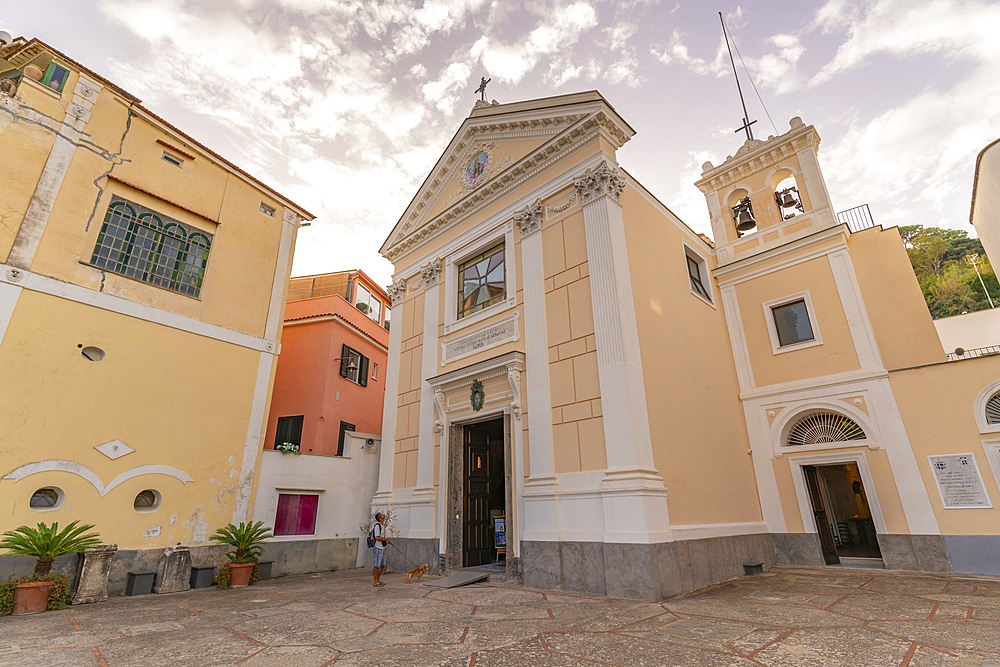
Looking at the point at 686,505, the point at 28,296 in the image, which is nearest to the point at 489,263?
the point at 686,505

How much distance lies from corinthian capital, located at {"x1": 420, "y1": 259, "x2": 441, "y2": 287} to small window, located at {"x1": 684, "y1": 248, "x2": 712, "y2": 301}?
19.8 ft

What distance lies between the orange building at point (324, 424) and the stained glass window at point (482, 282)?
4851 millimetres

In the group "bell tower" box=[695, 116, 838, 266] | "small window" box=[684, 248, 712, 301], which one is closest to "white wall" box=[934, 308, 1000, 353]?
"bell tower" box=[695, 116, 838, 266]

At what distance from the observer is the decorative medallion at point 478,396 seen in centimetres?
957

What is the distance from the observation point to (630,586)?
658cm

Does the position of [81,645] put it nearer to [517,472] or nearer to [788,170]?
[517,472]

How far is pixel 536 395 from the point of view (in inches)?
339

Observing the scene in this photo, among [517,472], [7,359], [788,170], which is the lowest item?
[517,472]

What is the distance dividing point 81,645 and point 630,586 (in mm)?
6311

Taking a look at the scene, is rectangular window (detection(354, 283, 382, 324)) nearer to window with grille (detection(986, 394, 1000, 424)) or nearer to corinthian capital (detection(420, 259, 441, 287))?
corinthian capital (detection(420, 259, 441, 287))

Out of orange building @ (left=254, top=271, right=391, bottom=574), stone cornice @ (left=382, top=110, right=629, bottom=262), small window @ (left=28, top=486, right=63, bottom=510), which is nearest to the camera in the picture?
small window @ (left=28, top=486, right=63, bottom=510)

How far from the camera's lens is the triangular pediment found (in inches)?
369

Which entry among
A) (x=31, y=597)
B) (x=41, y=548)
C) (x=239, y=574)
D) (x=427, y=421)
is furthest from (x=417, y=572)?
(x=41, y=548)

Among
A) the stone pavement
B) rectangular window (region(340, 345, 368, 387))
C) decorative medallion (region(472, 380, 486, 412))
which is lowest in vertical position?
the stone pavement
